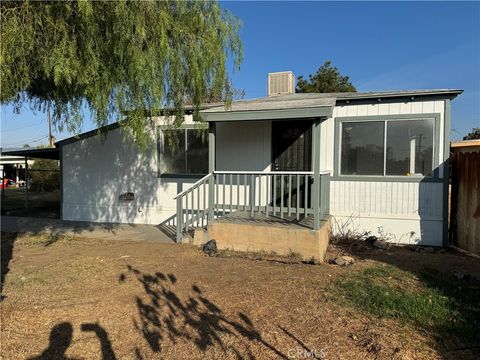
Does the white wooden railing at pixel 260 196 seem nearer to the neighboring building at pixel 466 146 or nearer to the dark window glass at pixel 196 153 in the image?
the dark window glass at pixel 196 153

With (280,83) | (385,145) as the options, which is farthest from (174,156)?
(385,145)

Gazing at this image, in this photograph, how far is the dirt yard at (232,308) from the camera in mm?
3268

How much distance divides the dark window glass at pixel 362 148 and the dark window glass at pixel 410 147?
0.64 feet

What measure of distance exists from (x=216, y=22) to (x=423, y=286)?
467cm

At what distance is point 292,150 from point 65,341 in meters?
6.14

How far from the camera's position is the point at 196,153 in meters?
9.20

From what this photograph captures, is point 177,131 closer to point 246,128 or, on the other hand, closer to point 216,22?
point 246,128

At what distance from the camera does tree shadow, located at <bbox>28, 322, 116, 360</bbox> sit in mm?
3160

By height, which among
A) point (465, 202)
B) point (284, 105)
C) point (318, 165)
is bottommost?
point (465, 202)

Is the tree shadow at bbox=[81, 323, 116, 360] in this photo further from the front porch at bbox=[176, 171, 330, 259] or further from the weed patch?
the front porch at bbox=[176, 171, 330, 259]

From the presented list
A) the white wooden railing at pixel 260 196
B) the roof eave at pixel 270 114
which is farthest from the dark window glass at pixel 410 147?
the roof eave at pixel 270 114

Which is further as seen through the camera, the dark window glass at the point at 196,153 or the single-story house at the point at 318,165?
the dark window glass at the point at 196,153

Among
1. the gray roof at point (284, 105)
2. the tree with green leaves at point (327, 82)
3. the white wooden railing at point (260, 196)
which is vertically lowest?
the white wooden railing at point (260, 196)

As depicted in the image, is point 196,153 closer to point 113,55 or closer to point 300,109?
point 300,109
